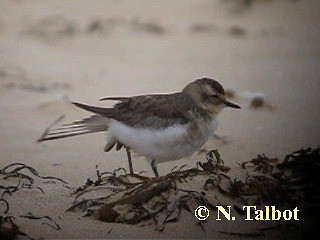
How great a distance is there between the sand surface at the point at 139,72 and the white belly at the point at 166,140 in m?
0.49

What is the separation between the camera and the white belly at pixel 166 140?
473 centimetres

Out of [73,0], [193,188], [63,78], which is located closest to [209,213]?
[193,188]

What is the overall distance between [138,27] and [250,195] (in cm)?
548

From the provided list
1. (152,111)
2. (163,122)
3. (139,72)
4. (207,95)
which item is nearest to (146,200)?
(163,122)

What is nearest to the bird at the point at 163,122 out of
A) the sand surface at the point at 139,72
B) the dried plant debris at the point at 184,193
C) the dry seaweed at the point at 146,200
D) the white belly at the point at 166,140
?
the white belly at the point at 166,140

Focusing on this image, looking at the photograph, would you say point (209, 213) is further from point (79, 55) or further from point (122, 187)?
point (79, 55)

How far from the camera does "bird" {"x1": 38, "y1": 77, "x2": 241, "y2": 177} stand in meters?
4.76

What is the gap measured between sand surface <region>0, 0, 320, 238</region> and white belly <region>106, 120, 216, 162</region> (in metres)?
0.49

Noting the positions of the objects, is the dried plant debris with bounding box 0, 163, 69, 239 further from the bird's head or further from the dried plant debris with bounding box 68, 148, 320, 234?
the bird's head

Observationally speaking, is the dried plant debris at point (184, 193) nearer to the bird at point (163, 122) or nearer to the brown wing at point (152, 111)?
the bird at point (163, 122)

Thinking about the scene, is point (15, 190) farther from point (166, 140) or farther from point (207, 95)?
point (207, 95)

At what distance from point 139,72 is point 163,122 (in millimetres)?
3319

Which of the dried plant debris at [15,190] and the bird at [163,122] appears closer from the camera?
the dried plant debris at [15,190]

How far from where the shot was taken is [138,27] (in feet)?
31.1
